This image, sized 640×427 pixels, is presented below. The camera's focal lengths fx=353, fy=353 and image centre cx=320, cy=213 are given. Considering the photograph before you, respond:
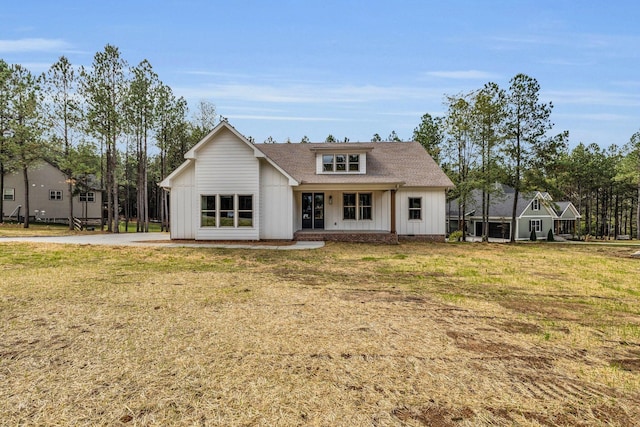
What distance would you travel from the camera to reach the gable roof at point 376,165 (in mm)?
Answer: 18359

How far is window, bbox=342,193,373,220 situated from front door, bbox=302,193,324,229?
127 cm

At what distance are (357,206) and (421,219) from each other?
3.53 meters

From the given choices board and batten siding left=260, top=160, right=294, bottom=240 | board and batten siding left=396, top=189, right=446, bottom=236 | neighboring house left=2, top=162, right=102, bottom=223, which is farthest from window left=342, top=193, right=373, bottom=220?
neighboring house left=2, top=162, right=102, bottom=223

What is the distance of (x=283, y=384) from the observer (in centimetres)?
313

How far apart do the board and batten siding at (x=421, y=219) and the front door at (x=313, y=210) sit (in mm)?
4135

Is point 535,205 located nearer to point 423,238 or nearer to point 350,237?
point 423,238

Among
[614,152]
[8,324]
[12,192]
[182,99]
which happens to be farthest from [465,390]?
[614,152]

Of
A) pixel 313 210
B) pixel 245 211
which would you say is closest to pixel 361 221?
pixel 313 210

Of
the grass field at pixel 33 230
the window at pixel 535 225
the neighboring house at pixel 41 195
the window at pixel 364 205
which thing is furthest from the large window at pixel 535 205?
the neighboring house at pixel 41 195

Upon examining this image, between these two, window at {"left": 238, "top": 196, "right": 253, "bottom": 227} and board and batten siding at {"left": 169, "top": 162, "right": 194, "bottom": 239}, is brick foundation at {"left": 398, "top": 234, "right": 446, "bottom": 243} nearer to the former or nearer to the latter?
window at {"left": 238, "top": 196, "right": 253, "bottom": 227}

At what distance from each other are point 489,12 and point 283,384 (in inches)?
654

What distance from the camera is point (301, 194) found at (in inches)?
765

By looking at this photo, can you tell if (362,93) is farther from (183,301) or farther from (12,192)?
(12,192)

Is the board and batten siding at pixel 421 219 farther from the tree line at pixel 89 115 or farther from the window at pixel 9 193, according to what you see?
the window at pixel 9 193
